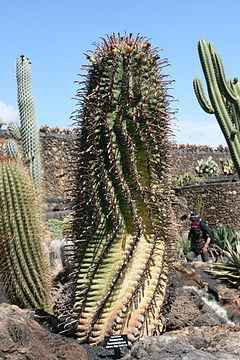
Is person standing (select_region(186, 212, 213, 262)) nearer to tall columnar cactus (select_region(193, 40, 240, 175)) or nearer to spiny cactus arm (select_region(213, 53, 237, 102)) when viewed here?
tall columnar cactus (select_region(193, 40, 240, 175))

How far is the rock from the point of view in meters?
3.10

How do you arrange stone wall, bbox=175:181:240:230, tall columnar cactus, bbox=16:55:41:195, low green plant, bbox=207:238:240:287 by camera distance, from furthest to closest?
stone wall, bbox=175:181:240:230 → tall columnar cactus, bbox=16:55:41:195 → low green plant, bbox=207:238:240:287

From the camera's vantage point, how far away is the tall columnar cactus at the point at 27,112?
763 cm

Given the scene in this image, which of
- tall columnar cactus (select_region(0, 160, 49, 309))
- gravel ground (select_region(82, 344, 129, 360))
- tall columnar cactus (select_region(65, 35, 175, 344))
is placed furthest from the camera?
tall columnar cactus (select_region(0, 160, 49, 309))

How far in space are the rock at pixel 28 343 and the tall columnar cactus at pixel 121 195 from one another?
1.60 feet

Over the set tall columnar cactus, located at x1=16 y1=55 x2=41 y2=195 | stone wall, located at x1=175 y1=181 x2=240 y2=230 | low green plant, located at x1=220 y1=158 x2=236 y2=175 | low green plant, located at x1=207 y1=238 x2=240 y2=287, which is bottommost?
low green plant, located at x1=207 y1=238 x2=240 y2=287

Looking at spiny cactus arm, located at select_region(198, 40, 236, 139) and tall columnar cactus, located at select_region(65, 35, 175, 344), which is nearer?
tall columnar cactus, located at select_region(65, 35, 175, 344)

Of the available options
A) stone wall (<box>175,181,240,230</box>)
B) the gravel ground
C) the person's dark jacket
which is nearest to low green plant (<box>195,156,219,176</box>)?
stone wall (<box>175,181,240,230</box>)

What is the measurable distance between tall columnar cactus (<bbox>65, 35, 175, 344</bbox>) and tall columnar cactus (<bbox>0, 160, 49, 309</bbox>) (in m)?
0.68

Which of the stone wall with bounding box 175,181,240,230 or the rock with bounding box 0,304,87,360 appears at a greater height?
the stone wall with bounding box 175,181,240,230

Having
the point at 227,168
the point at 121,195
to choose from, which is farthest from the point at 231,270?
the point at 227,168

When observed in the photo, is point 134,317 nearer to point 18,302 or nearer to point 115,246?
point 115,246

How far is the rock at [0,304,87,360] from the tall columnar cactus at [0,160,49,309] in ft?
3.25

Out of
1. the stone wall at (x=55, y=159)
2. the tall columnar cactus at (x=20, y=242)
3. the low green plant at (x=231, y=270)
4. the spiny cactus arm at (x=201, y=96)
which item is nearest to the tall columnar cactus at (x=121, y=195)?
the tall columnar cactus at (x=20, y=242)
